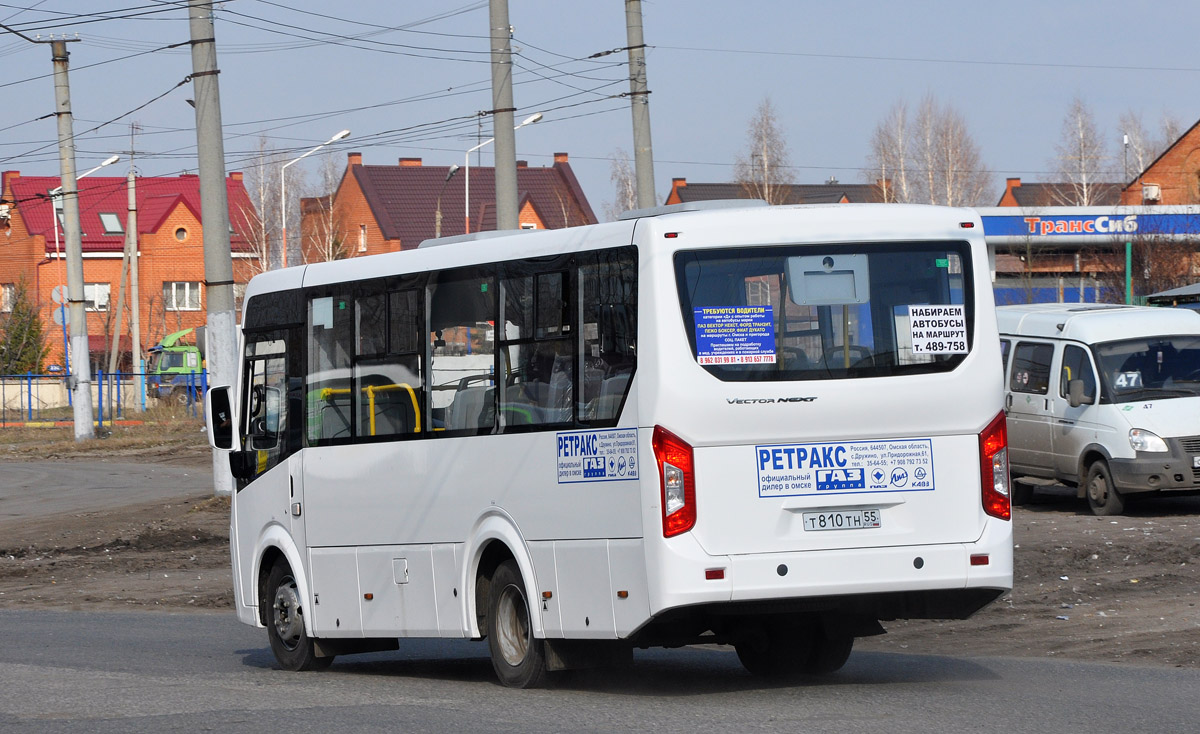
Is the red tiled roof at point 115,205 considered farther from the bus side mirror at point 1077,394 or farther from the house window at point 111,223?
the bus side mirror at point 1077,394

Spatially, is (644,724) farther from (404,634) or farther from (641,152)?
(641,152)

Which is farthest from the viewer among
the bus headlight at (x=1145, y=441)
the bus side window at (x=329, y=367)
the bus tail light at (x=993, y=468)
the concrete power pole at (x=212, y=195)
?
the concrete power pole at (x=212, y=195)

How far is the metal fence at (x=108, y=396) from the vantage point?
54750mm

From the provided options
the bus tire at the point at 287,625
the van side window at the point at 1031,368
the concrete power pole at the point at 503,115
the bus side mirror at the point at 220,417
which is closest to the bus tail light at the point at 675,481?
the bus tire at the point at 287,625

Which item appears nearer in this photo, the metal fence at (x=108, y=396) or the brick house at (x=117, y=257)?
the metal fence at (x=108, y=396)

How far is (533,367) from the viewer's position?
9.67 metres

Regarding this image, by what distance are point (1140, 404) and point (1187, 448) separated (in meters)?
0.80

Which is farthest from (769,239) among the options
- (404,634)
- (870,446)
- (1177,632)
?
(1177,632)

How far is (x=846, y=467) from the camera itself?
8805 millimetres

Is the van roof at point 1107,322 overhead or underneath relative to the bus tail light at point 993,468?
overhead

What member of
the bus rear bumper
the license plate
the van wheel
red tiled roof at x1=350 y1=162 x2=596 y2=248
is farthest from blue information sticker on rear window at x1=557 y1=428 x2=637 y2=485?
red tiled roof at x1=350 y1=162 x2=596 y2=248

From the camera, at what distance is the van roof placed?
20578 mm

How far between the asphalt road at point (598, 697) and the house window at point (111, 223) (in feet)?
248

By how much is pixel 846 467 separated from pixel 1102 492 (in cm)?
1238
